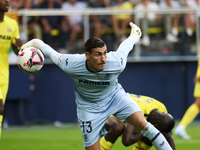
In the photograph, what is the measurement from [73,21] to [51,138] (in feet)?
15.2

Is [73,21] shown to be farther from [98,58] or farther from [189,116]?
[98,58]

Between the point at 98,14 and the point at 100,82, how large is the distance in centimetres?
782

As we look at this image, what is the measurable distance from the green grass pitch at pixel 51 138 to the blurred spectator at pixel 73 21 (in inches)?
111

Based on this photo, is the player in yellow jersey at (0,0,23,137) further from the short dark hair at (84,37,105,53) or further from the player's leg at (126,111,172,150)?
the player's leg at (126,111,172,150)

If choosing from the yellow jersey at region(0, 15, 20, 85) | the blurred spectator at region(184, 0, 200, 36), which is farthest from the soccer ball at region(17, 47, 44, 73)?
the blurred spectator at region(184, 0, 200, 36)

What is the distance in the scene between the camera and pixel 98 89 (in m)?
5.45

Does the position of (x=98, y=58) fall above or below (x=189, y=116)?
above

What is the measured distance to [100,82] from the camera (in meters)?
5.34

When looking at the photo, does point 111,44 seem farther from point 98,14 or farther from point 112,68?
point 112,68

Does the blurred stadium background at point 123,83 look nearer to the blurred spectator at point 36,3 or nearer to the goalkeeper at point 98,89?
the blurred spectator at point 36,3

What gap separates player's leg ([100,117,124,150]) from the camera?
6152mm

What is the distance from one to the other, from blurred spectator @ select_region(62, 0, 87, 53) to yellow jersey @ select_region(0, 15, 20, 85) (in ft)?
20.0

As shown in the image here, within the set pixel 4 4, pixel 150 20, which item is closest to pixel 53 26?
pixel 150 20

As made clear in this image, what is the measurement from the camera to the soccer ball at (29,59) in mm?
5617
